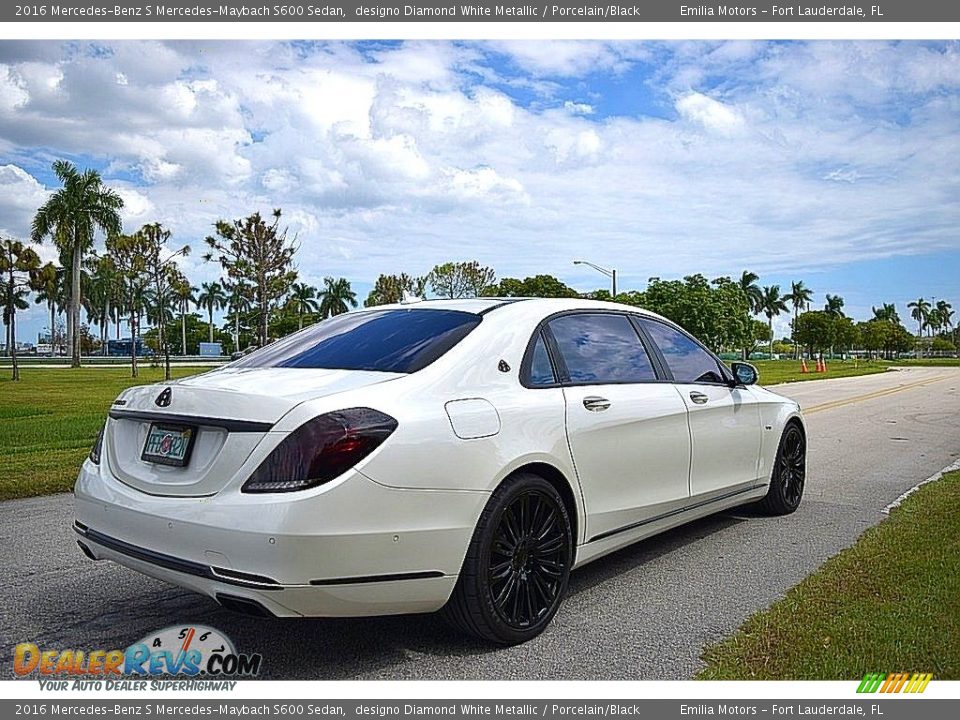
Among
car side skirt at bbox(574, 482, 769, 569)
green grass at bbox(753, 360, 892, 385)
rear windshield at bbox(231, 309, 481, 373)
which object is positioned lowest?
green grass at bbox(753, 360, 892, 385)

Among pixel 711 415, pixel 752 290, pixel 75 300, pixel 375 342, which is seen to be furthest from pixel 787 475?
pixel 752 290

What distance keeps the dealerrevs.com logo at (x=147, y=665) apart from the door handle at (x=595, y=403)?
6.59 ft

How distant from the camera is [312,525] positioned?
3.29 m

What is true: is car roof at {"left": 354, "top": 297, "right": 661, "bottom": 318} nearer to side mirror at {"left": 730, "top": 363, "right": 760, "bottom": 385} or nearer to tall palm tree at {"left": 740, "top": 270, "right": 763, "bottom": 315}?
side mirror at {"left": 730, "top": 363, "right": 760, "bottom": 385}

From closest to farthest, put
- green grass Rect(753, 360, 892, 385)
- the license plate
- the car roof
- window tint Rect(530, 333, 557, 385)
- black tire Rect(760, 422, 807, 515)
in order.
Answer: the license plate, window tint Rect(530, 333, 557, 385), the car roof, black tire Rect(760, 422, 807, 515), green grass Rect(753, 360, 892, 385)

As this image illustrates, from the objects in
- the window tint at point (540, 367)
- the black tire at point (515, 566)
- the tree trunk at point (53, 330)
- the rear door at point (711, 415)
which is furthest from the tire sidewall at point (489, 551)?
the tree trunk at point (53, 330)

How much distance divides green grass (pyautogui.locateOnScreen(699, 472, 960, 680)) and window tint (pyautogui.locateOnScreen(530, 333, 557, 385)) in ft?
4.86

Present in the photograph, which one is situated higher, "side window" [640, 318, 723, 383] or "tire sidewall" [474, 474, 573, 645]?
"side window" [640, 318, 723, 383]

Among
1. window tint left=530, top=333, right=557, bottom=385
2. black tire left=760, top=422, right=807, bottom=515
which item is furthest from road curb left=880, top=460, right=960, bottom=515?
window tint left=530, top=333, right=557, bottom=385

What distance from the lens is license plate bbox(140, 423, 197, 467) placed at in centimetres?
366

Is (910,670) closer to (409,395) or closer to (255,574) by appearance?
(409,395)

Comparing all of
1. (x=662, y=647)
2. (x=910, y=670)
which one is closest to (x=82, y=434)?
(x=662, y=647)

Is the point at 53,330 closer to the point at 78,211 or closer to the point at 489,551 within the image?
the point at 78,211
